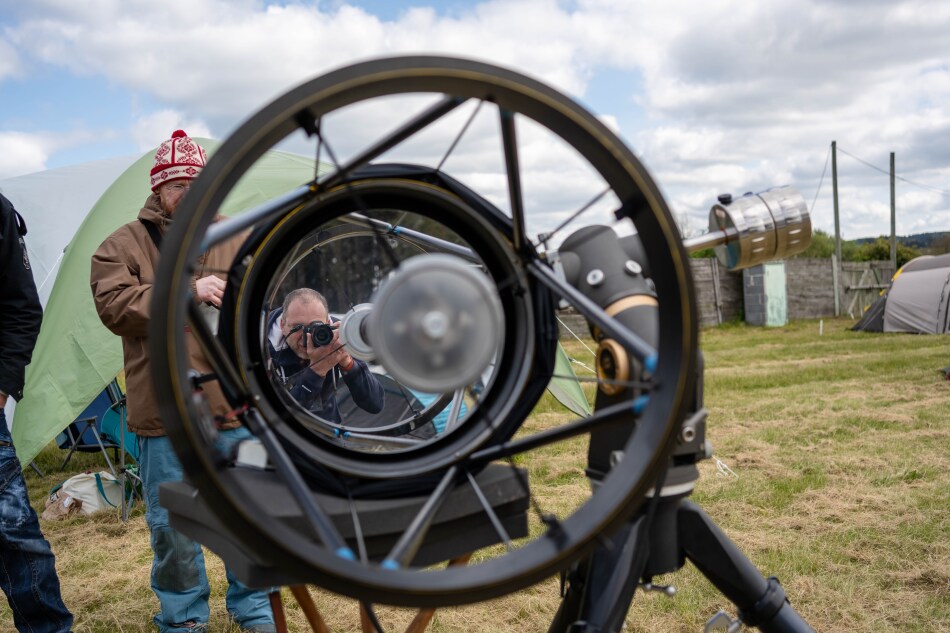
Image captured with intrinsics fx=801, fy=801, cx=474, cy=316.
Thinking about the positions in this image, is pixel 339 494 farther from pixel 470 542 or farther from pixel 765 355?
pixel 765 355

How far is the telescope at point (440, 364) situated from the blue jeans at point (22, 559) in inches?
61.8

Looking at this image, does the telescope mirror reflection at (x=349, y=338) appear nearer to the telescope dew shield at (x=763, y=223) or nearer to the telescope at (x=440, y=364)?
the telescope at (x=440, y=364)

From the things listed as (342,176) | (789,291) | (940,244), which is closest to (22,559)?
(342,176)

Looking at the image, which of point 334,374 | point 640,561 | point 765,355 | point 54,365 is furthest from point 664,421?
point 765,355

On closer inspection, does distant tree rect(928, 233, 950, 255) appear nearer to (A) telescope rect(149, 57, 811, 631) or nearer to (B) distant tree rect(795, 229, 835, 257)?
(B) distant tree rect(795, 229, 835, 257)

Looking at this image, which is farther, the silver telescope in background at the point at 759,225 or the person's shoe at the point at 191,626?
the person's shoe at the point at 191,626

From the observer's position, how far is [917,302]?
14992 mm

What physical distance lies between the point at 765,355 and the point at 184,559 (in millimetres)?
10417

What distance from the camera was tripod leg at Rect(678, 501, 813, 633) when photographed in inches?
73.2

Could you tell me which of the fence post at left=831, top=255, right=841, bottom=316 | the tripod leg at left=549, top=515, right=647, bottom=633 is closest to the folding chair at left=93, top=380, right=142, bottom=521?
the tripod leg at left=549, top=515, right=647, bottom=633

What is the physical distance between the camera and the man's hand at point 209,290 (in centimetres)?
272

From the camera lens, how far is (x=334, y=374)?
209cm

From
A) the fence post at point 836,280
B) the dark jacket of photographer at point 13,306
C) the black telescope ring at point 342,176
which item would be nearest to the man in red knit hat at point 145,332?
the dark jacket of photographer at point 13,306

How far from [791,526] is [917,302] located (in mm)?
12670
